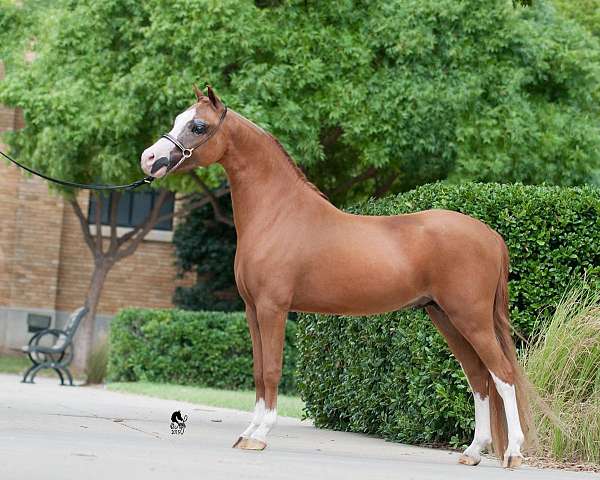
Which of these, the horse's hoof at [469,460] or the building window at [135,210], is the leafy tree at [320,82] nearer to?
the building window at [135,210]

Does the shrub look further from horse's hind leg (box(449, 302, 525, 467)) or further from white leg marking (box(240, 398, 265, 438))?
horse's hind leg (box(449, 302, 525, 467))

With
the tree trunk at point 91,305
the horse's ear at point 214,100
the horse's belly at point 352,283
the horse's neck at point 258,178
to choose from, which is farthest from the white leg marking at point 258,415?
the tree trunk at point 91,305

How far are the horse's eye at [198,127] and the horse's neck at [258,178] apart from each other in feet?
0.75

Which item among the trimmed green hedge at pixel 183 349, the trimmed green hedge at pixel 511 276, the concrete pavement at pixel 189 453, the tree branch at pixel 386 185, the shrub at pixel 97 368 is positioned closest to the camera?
the concrete pavement at pixel 189 453

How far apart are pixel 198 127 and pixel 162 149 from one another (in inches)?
11.4

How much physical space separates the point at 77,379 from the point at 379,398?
558 inches

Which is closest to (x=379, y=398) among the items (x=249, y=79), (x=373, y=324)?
(x=373, y=324)

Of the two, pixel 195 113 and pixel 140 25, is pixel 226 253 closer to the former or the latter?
pixel 140 25

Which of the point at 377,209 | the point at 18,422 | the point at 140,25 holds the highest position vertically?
the point at 140,25

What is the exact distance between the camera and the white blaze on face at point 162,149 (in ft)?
26.5

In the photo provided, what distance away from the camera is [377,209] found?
1102 centimetres

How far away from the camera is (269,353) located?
7832mm

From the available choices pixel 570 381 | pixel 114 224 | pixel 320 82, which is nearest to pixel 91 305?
pixel 114 224

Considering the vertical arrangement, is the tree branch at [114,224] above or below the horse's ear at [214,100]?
above
